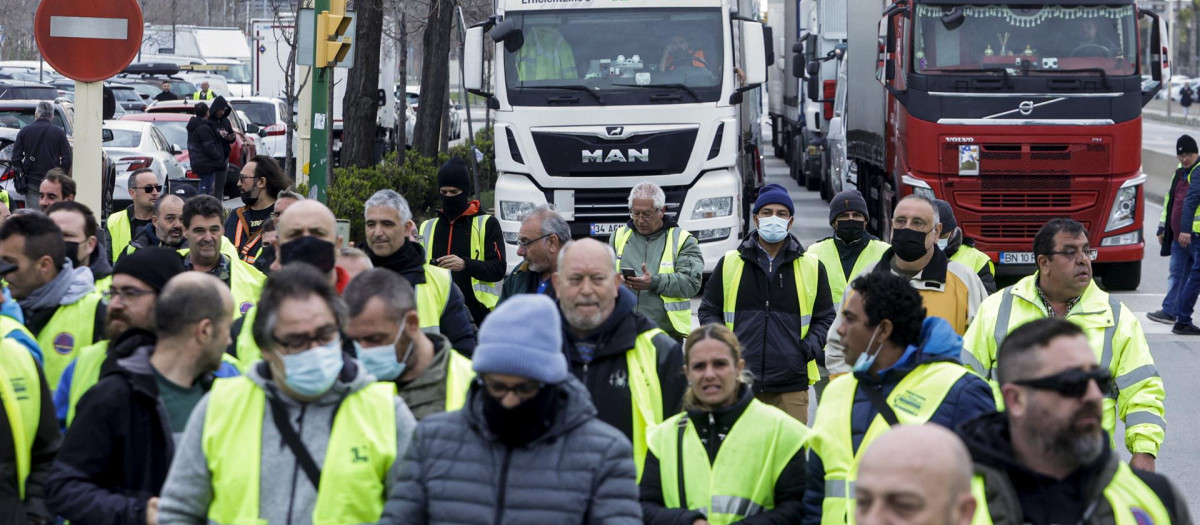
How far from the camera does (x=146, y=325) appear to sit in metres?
4.63

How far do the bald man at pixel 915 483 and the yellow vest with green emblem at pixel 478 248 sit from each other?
6.03 m

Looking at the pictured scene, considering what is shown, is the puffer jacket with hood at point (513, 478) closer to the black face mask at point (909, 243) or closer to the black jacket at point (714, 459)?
the black jacket at point (714, 459)

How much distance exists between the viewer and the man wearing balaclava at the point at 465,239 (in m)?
9.00

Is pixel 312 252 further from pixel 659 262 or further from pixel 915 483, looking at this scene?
pixel 659 262

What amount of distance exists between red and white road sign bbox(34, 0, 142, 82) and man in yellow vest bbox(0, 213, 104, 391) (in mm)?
4186

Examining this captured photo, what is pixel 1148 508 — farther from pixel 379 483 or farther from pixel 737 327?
pixel 737 327

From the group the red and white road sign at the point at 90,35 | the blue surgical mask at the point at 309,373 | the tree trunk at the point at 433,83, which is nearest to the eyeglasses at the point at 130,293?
the blue surgical mask at the point at 309,373

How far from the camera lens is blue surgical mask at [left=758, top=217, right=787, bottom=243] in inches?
305

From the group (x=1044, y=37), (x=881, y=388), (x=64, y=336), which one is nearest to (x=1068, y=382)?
(x=881, y=388)

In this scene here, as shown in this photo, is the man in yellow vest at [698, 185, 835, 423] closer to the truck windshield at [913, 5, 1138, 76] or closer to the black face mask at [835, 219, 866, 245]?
the black face mask at [835, 219, 866, 245]

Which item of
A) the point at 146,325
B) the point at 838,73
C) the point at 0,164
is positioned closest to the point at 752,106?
the point at 838,73

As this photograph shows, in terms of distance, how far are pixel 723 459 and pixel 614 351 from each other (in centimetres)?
62

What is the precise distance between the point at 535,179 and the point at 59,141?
565 cm

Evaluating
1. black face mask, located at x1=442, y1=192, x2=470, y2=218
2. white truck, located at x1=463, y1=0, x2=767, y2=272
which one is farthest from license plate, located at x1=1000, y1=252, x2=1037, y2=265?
black face mask, located at x1=442, y1=192, x2=470, y2=218
